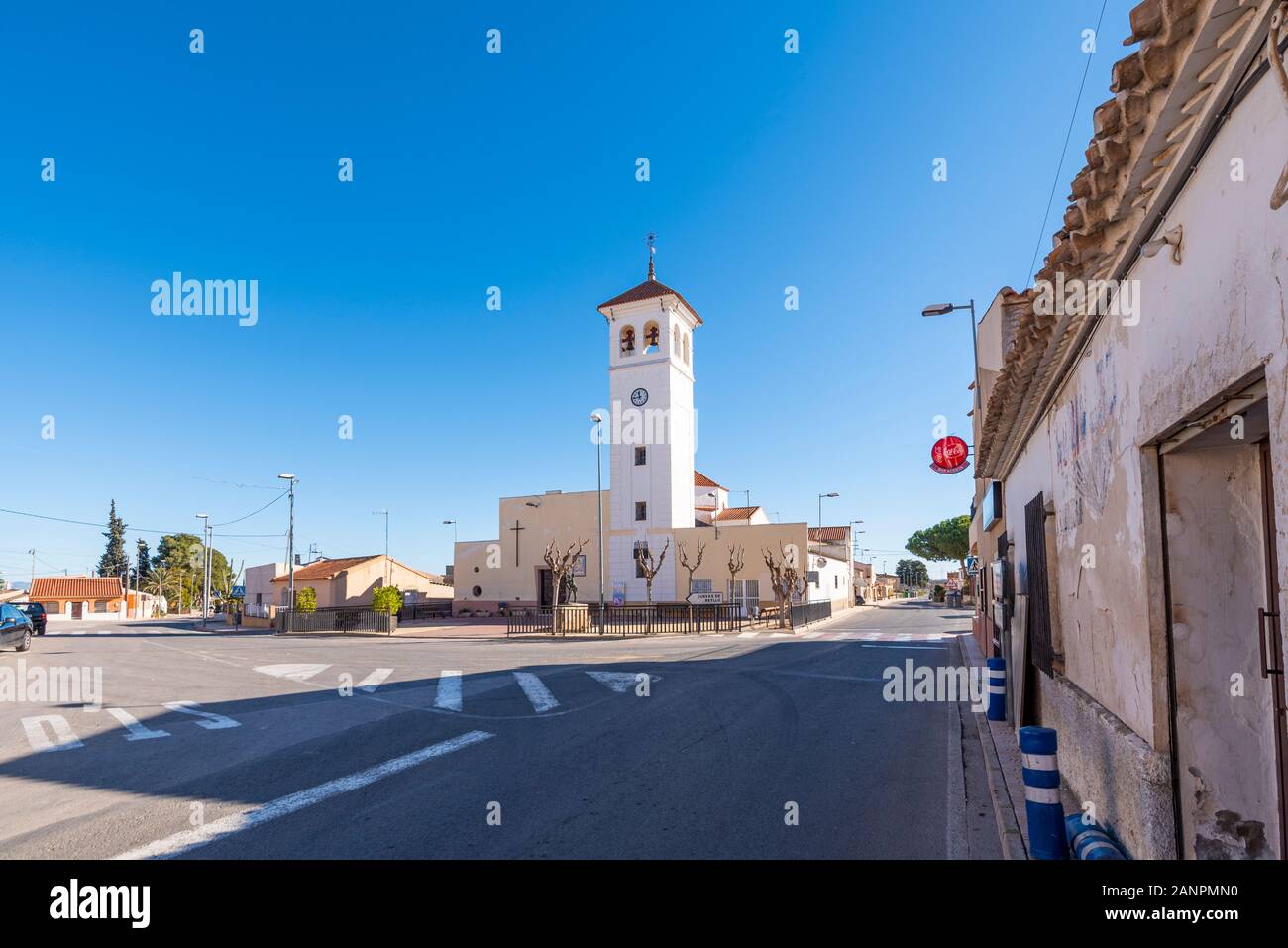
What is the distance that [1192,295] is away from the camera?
3148 millimetres

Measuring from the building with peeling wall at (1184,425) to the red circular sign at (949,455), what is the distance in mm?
17367

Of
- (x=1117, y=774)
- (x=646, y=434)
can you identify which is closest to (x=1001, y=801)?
(x=1117, y=774)

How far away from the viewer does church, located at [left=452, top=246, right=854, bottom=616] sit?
127 feet

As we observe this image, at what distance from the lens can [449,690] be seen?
1185cm

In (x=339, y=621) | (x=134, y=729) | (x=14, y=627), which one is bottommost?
(x=339, y=621)

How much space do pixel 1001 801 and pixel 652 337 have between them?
3738 cm

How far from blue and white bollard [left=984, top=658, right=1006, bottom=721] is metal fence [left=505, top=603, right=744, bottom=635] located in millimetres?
18551

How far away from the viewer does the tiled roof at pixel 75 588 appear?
6762 centimetres

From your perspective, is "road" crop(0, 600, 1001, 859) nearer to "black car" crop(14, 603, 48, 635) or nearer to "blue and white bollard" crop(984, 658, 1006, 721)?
"blue and white bollard" crop(984, 658, 1006, 721)

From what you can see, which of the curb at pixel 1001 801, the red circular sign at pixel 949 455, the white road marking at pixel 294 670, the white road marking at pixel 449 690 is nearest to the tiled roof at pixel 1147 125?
the curb at pixel 1001 801

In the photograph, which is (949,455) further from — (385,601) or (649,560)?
(385,601)

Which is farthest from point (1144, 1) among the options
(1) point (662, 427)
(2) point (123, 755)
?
(1) point (662, 427)

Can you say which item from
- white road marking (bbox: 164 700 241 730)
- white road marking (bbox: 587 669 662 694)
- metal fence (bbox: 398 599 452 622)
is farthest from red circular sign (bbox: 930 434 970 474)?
metal fence (bbox: 398 599 452 622)

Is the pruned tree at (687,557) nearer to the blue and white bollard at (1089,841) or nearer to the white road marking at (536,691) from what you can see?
the white road marking at (536,691)
